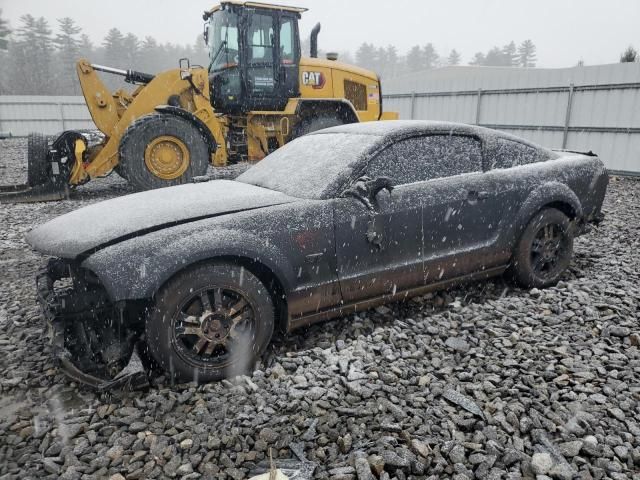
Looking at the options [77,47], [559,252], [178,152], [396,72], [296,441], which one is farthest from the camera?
[396,72]

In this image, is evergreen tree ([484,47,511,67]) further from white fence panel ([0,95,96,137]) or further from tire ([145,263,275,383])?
tire ([145,263,275,383])

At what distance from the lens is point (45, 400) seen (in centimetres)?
266

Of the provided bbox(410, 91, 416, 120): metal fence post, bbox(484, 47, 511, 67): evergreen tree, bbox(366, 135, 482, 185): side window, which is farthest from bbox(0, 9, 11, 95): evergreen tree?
bbox(484, 47, 511, 67): evergreen tree

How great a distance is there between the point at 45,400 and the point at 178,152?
5.99 meters

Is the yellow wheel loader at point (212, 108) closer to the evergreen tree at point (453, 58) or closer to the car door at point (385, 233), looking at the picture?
the car door at point (385, 233)

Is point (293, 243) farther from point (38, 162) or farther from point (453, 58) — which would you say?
point (453, 58)

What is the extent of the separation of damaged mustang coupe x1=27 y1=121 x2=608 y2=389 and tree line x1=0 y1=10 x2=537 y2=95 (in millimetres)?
38525

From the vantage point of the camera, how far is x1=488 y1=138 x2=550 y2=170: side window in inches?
153

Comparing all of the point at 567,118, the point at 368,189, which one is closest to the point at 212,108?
the point at 368,189

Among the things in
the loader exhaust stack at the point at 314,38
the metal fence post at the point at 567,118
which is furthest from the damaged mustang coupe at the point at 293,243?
the metal fence post at the point at 567,118

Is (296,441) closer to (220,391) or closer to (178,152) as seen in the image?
(220,391)

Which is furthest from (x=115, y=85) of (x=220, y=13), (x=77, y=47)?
(x=220, y=13)

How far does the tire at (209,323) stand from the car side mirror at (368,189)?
86 cm

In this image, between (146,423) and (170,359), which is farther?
(170,359)
